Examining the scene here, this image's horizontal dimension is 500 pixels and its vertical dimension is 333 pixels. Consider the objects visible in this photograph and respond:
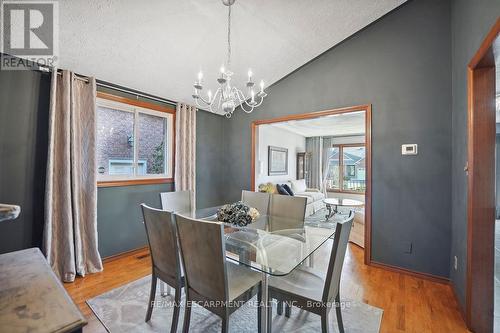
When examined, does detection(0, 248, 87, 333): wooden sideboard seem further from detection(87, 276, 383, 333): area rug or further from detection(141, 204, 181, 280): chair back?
detection(87, 276, 383, 333): area rug

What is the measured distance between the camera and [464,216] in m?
1.97

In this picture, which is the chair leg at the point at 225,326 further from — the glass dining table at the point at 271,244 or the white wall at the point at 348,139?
the white wall at the point at 348,139

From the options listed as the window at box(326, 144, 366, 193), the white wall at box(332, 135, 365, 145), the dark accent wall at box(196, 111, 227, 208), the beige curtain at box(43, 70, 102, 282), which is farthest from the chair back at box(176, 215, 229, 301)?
the white wall at box(332, 135, 365, 145)

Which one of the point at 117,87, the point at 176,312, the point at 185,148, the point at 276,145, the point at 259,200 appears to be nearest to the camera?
the point at 176,312

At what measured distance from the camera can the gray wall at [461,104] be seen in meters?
1.75

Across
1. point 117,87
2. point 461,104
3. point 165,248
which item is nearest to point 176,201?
point 165,248

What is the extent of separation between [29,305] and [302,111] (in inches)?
134

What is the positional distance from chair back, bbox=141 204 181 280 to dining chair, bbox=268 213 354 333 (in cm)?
72

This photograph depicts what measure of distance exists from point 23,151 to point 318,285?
3021 millimetres

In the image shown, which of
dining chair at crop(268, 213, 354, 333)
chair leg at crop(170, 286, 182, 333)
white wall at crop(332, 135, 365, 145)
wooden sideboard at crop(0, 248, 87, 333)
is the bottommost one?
chair leg at crop(170, 286, 182, 333)

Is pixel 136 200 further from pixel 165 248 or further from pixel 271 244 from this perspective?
pixel 271 244

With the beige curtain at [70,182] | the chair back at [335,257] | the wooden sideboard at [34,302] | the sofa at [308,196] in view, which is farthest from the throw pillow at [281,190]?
the wooden sideboard at [34,302]

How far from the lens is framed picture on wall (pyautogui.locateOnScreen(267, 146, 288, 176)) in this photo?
20.1 feet

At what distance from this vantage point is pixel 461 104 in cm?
212
